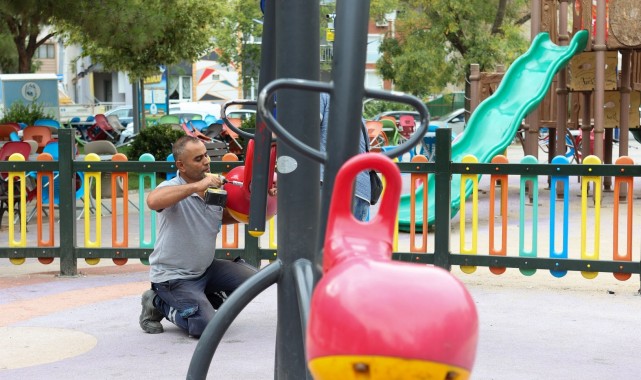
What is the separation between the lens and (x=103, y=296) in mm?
7480

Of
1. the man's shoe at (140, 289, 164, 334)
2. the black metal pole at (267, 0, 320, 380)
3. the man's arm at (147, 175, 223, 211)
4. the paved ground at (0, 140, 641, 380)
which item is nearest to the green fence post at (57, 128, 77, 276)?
the paved ground at (0, 140, 641, 380)

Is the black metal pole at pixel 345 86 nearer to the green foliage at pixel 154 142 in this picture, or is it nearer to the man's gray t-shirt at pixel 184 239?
the man's gray t-shirt at pixel 184 239

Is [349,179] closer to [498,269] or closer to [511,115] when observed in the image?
[498,269]

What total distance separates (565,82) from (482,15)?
65.8ft

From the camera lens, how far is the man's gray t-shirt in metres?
5.99

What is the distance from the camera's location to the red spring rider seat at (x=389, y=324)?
1.75 metres

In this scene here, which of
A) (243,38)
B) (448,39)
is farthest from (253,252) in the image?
(243,38)

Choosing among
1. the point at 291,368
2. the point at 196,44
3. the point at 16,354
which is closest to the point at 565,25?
the point at 16,354

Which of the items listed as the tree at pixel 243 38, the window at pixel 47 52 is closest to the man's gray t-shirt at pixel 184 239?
the tree at pixel 243 38

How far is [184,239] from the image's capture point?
19.7 feet

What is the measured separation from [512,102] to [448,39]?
22923mm

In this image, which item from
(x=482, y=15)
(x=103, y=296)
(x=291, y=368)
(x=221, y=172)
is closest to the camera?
(x=291, y=368)

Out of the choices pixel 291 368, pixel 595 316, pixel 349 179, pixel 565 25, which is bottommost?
pixel 595 316

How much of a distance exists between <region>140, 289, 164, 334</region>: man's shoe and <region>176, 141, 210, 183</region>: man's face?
31.0 inches
